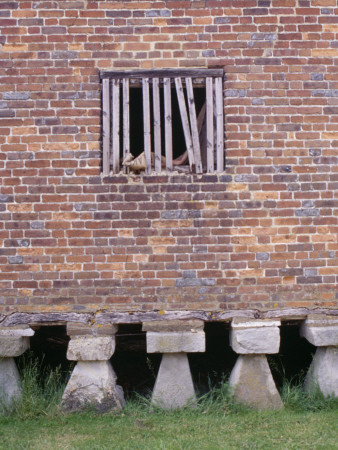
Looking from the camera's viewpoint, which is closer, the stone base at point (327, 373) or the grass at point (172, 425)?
the grass at point (172, 425)

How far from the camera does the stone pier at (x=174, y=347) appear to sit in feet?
14.4

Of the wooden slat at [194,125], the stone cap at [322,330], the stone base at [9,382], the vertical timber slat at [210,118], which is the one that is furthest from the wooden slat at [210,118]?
the stone base at [9,382]

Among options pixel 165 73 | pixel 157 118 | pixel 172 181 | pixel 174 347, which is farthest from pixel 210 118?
pixel 174 347

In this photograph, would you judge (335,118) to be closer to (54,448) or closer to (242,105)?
(242,105)

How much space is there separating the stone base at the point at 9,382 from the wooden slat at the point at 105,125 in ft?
7.12

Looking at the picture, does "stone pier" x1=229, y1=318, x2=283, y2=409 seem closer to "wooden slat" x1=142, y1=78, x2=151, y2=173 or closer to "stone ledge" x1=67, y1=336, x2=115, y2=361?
"stone ledge" x1=67, y1=336, x2=115, y2=361

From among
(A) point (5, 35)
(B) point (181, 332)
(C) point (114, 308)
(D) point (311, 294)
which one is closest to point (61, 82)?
(A) point (5, 35)

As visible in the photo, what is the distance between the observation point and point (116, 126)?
4.61m

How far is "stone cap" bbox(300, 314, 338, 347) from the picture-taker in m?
4.45

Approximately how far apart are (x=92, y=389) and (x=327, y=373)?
238cm

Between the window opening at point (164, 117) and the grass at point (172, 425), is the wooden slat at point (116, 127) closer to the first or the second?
the window opening at point (164, 117)

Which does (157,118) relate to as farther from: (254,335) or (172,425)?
(172,425)

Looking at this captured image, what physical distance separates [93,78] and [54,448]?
11.5 feet

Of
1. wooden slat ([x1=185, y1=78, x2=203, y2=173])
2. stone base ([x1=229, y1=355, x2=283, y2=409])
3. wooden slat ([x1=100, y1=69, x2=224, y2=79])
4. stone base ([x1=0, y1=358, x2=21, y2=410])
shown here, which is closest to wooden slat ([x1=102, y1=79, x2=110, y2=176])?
wooden slat ([x1=100, y1=69, x2=224, y2=79])
